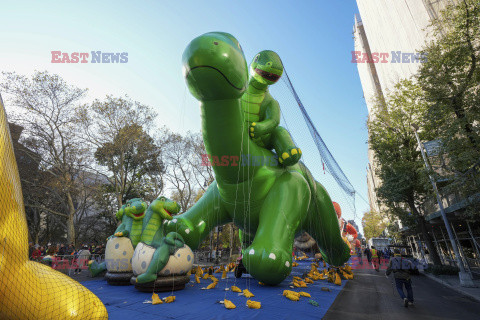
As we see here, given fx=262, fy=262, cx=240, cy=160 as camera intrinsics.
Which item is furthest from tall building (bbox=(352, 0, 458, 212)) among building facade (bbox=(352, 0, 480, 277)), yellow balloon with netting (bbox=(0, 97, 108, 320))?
yellow balloon with netting (bbox=(0, 97, 108, 320))

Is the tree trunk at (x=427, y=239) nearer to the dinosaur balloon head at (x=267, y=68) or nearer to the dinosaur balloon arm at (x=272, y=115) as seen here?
the dinosaur balloon arm at (x=272, y=115)

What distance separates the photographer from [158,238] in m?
5.98

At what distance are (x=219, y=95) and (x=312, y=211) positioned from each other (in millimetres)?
4314

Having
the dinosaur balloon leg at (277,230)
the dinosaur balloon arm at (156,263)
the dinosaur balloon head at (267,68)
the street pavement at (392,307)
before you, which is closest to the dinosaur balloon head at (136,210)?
A: the dinosaur balloon arm at (156,263)

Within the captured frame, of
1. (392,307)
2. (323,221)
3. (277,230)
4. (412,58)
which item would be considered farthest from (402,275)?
(412,58)

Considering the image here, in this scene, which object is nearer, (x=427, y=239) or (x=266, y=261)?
(x=266, y=261)

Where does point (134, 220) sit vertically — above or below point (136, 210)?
below

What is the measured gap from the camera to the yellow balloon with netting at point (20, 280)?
1979mm

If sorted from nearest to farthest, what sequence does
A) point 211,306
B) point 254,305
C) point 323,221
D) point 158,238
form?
point 254,305 → point 211,306 → point 158,238 → point 323,221

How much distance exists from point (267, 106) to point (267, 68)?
2.60 feet

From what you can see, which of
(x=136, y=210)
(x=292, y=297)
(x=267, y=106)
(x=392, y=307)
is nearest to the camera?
(x=292, y=297)

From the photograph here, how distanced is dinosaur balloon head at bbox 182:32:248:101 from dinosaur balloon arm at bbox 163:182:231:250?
3083 millimetres

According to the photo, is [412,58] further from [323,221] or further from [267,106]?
[267,106]

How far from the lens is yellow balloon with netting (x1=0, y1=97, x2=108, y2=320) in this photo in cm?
198
